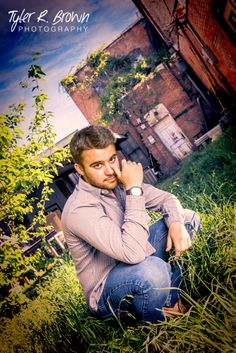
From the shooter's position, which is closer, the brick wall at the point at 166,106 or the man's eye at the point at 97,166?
the man's eye at the point at 97,166

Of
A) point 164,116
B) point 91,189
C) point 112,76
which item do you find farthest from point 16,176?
point 112,76

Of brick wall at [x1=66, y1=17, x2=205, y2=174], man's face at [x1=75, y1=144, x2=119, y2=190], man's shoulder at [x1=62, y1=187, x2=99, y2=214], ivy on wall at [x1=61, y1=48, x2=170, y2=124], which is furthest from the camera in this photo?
ivy on wall at [x1=61, y1=48, x2=170, y2=124]

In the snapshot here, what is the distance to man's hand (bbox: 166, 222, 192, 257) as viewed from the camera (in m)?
1.80

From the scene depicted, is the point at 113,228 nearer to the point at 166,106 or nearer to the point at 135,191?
the point at 135,191

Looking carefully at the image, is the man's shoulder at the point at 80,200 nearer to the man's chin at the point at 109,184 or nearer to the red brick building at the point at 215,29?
the man's chin at the point at 109,184

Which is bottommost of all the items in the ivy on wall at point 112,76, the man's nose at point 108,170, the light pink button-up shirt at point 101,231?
the light pink button-up shirt at point 101,231

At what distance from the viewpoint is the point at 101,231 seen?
1.63 meters

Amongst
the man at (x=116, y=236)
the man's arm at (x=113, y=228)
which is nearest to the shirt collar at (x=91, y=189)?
the man at (x=116, y=236)

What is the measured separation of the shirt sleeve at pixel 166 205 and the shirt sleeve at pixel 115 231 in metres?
0.40

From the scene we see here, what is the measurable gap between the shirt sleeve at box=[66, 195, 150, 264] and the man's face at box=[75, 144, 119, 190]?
25cm

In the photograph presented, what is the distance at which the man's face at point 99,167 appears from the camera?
1.93m

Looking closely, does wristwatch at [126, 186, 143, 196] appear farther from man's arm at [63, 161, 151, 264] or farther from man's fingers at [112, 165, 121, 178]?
man's fingers at [112, 165, 121, 178]

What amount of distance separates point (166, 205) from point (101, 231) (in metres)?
0.79

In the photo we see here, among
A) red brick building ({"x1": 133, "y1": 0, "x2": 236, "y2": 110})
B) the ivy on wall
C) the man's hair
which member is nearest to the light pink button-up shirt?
the man's hair
